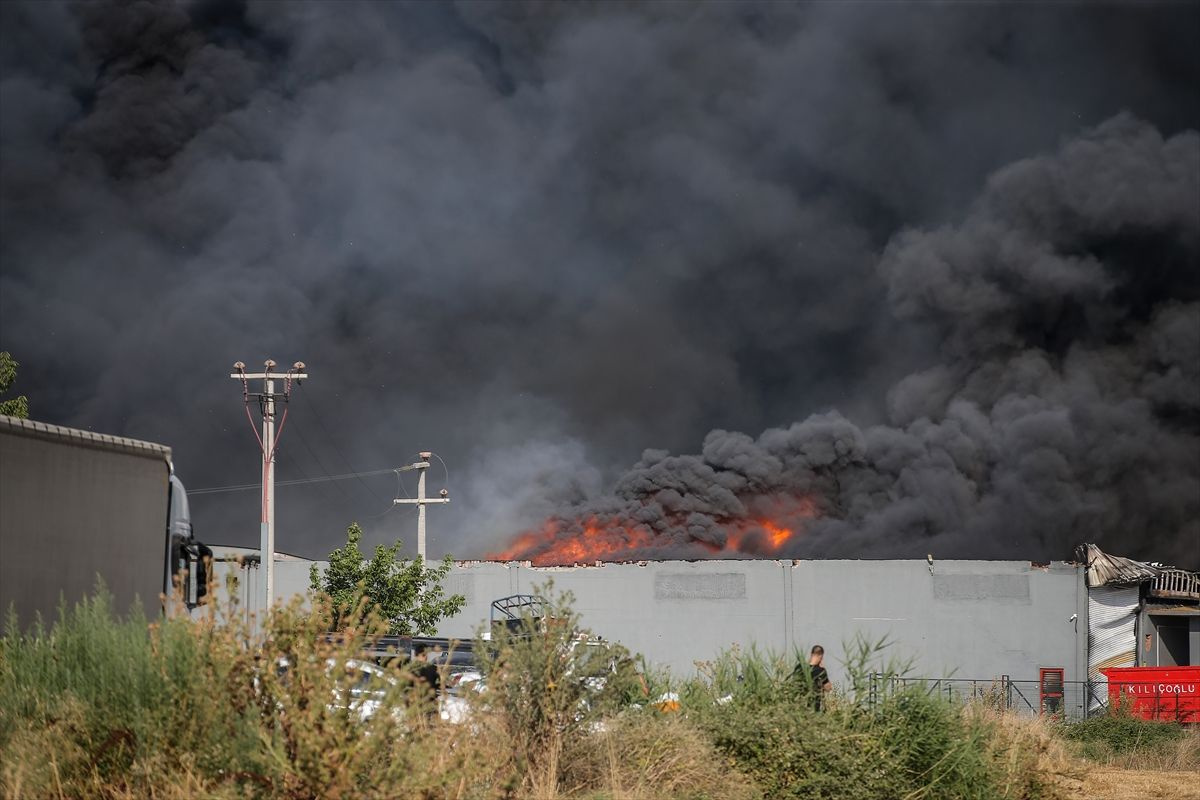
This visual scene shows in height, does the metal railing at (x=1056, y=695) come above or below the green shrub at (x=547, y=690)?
below

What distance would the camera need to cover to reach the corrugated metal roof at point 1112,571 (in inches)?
1446

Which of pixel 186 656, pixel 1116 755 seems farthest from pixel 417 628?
pixel 186 656

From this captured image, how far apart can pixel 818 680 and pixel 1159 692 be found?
1644 centimetres

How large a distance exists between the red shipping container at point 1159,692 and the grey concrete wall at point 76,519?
20.5 metres

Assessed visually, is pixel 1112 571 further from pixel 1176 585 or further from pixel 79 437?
pixel 79 437

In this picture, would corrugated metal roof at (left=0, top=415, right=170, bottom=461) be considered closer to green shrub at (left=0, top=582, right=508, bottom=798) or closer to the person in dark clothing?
green shrub at (left=0, top=582, right=508, bottom=798)

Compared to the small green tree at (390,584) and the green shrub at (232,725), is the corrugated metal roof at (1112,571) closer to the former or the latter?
the small green tree at (390,584)

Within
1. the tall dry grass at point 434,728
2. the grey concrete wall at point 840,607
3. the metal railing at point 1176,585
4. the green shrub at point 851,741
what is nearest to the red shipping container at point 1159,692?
the grey concrete wall at point 840,607

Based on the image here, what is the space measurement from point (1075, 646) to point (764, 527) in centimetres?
2918

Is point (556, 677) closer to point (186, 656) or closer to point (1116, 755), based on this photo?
point (186, 656)

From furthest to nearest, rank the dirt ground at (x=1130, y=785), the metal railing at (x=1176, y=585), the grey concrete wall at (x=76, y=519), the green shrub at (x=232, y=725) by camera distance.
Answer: the metal railing at (x=1176, y=585) → the dirt ground at (x=1130, y=785) → the grey concrete wall at (x=76, y=519) → the green shrub at (x=232, y=725)

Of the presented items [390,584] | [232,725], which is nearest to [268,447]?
[390,584]

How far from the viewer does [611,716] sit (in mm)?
10594

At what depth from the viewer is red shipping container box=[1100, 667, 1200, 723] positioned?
25.4 m
